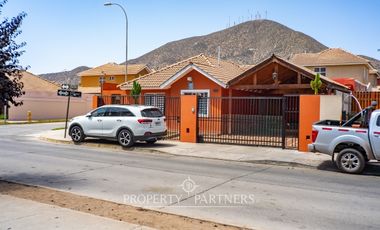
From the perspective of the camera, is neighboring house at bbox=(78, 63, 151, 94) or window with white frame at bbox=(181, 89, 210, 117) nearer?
window with white frame at bbox=(181, 89, 210, 117)

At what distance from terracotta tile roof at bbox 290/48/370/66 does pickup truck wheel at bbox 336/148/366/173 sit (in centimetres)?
3648

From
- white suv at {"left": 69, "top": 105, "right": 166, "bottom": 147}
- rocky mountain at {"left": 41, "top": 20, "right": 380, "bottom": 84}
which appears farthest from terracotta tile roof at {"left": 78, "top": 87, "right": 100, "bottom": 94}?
rocky mountain at {"left": 41, "top": 20, "right": 380, "bottom": 84}

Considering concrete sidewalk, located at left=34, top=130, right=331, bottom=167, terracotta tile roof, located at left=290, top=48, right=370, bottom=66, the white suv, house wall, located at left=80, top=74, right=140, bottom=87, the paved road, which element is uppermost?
terracotta tile roof, located at left=290, top=48, right=370, bottom=66

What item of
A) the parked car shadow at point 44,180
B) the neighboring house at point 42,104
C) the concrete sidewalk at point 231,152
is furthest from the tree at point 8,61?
the neighboring house at point 42,104

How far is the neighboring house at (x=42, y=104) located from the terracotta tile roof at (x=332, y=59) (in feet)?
86.0

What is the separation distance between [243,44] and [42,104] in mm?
133848

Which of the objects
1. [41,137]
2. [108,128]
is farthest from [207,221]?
[41,137]

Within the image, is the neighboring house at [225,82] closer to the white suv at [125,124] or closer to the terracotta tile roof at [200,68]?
the terracotta tile roof at [200,68]

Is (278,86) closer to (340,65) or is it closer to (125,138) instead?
(125,138)

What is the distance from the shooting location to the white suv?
15.8m

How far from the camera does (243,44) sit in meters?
166

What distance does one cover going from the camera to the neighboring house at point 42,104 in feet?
129

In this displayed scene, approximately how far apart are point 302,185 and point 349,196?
4.17 feet

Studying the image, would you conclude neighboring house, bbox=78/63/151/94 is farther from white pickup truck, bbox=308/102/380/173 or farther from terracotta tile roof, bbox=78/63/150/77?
white pickup truck, bbox=308/102/380/173
